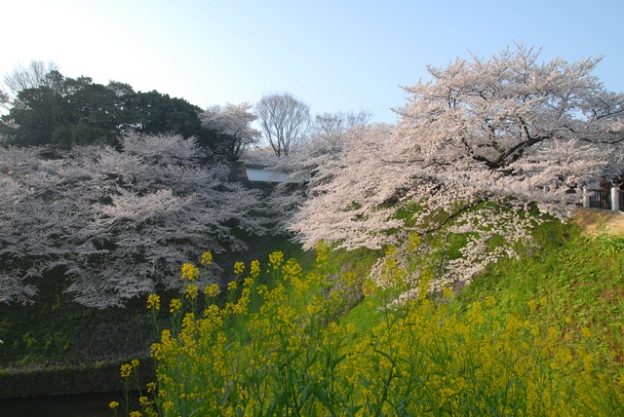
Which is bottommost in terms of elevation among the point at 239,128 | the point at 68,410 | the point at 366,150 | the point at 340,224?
the point at 68,410

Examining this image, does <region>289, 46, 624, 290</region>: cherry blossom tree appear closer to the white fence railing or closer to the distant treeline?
the white fence railing

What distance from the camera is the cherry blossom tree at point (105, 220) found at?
57.9 feet

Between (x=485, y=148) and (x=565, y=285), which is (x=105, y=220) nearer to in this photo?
(x=485, y=148)

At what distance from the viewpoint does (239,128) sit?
3009 centimetres

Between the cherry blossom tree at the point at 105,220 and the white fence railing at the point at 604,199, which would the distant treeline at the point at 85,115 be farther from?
the white fence railing at the point at 604,199

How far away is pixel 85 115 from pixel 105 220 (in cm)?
1029

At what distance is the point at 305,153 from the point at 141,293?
11.8m

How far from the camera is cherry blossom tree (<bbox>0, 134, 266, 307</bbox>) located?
57.9 ft

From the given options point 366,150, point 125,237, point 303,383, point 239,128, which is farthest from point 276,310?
point 239,128

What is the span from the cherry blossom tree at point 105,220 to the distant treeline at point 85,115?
178 centimetres

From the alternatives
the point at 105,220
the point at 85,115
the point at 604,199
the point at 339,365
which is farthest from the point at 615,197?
the point at 85,115

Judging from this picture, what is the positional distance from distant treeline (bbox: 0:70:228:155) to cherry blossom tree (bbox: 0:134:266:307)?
5.83ft

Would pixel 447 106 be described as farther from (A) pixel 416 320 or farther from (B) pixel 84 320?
(B) pixel 84 320

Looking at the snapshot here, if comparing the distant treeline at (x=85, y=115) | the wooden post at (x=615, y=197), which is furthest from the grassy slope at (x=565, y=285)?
the distant treeline at (x=85, y=115)
